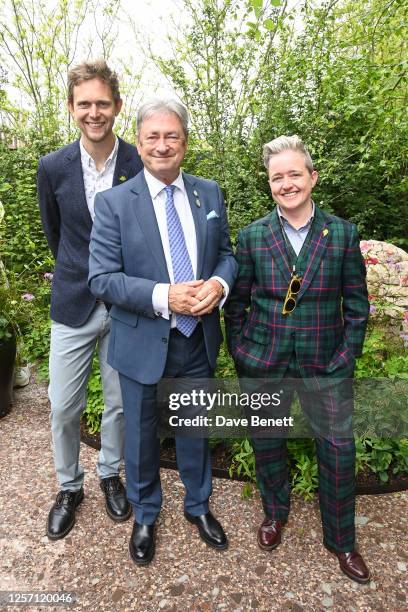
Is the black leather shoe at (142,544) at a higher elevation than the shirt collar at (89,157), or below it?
below

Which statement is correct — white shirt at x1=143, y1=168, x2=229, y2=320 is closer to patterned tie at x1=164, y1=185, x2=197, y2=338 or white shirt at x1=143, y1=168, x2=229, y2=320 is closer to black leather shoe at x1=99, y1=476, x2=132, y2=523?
patterned tie at x1=164, y1=185, x2=197, y2=338

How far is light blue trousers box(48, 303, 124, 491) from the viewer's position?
2531 mm

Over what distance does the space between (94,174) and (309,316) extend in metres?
1.37

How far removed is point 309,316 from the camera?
7.13 feet

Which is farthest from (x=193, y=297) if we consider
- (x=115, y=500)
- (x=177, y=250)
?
(x=115, y=500)

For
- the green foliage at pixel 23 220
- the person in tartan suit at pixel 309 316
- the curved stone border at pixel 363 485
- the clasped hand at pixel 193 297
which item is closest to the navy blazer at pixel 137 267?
the clasped hand at pixel 193 297

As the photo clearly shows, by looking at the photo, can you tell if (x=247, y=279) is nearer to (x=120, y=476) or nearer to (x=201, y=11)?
(x=120, y=476)

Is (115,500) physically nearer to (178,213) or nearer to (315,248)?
(178,213)

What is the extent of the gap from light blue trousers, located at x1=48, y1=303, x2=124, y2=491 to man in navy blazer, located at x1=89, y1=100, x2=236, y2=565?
299 millimetres

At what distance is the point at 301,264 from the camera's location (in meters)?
2.16

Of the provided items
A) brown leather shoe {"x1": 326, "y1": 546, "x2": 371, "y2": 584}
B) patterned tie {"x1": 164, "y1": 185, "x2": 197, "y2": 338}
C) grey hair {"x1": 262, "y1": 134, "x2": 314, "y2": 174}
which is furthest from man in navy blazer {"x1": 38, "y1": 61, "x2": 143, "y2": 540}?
brown leather shoe {"x1": 326, "y1": 546, "x2": 371, "y2": 584}

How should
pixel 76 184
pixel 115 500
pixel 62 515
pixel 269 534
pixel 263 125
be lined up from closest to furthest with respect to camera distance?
pixel 76 184 < pixel 269 534 < pixel 62 515 < pixel 115 500 < pixel 263 125

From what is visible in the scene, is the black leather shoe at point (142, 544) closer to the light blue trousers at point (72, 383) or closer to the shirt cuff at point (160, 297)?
the light blue trousers at point (72, 383)

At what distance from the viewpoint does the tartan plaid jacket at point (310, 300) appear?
7.05 ft
